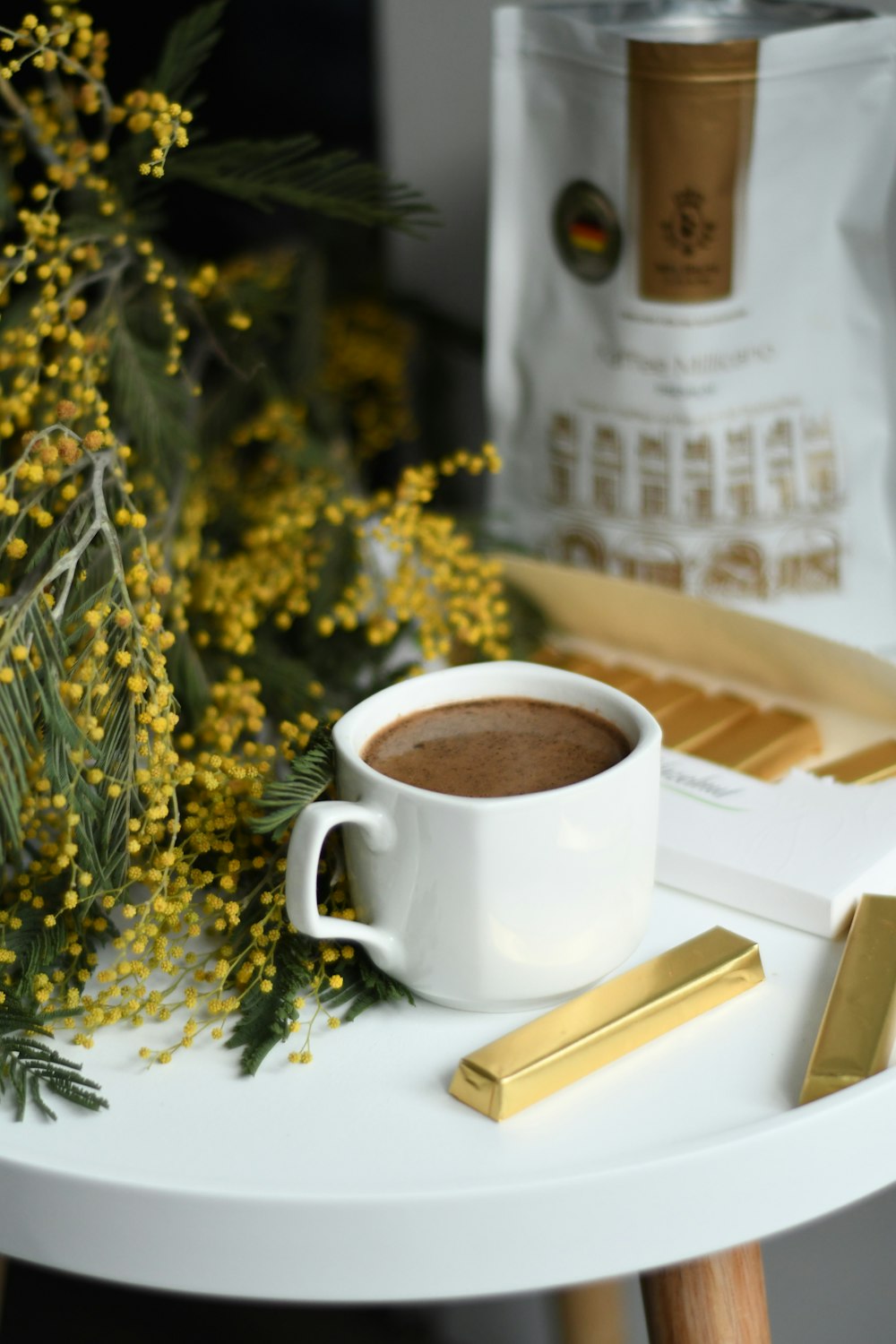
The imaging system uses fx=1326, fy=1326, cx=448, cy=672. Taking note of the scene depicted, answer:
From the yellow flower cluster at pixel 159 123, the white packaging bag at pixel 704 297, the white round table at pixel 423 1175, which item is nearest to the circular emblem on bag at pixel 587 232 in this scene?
the white packaging bag at pixel 704 297

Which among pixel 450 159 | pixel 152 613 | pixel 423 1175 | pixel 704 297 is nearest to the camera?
pixel 423 1175

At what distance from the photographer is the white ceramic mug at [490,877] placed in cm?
46

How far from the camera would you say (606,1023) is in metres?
0.47

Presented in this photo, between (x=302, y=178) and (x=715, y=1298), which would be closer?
(x=715, y=1298)

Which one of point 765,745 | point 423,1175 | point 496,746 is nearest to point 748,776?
point 765,745

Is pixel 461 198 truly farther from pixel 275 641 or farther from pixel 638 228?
pixel 275 641

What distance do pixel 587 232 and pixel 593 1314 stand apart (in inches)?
26.3

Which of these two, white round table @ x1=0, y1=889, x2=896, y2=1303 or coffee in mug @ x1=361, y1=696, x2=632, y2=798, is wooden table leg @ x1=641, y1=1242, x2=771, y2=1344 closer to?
white round table @ x1=0, y1=889, x2=896, y2=1303

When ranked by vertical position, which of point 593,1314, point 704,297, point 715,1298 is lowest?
point 593,1314

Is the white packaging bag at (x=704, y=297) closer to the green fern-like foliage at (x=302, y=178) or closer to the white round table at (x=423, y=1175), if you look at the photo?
the green fern-like foliage at (x=302, y=178)

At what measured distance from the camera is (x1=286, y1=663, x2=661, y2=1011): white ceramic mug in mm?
459

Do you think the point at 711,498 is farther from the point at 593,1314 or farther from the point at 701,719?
the point at 593,1314

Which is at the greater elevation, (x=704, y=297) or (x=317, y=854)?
(x=704, y=297)

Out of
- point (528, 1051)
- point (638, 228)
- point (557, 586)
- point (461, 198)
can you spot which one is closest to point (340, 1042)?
point (528, 1051)
